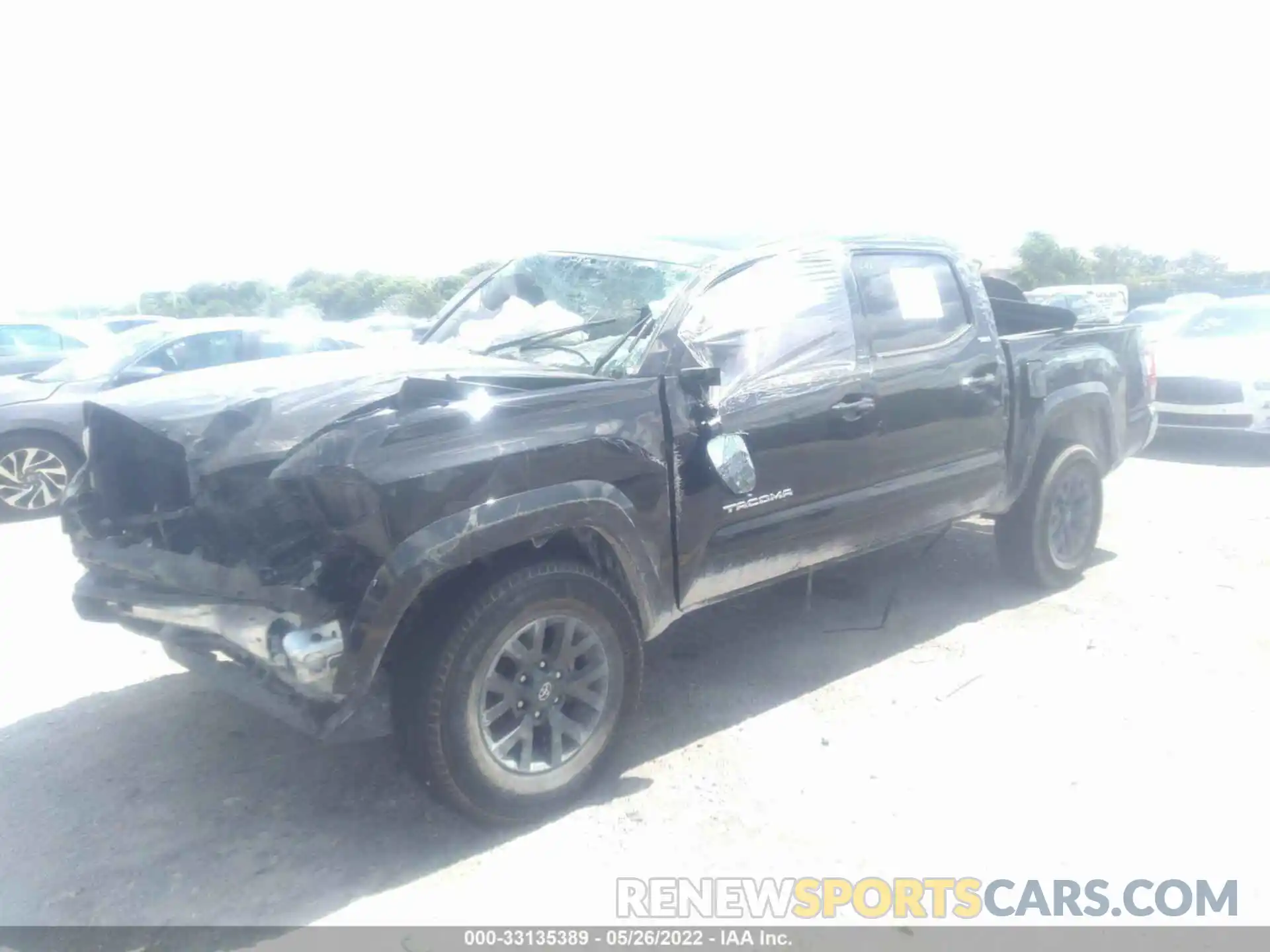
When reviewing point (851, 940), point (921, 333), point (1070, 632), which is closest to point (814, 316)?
point (921, 333)

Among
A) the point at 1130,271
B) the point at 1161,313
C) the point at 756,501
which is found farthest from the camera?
the point at 1130,271

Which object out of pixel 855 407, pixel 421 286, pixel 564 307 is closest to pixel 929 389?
pixel 855 407

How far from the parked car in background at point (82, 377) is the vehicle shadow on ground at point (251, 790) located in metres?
3.84

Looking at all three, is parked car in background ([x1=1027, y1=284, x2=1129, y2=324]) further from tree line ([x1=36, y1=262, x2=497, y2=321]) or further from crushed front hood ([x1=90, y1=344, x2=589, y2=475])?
crushed front hood ([x1=90, y1=344, x2=589, y2=475])

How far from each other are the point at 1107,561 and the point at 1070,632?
53.6 inches

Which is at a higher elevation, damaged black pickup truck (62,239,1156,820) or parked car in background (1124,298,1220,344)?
damaged black pickup truck (62,239,1156,820)

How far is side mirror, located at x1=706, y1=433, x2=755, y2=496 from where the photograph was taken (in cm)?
381

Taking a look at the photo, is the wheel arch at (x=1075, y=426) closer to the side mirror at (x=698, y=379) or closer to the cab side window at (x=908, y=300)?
the cab side window at (x=908, y=300)

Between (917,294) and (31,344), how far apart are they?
10101mm

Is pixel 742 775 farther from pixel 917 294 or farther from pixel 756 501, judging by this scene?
pixel 917 294

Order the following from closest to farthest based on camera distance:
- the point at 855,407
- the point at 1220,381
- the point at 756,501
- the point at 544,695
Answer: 1. the point at 544,695
2. the point at 756,501
3. the point at 855,407
4. the point at 1220,381

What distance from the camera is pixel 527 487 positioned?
332 cm

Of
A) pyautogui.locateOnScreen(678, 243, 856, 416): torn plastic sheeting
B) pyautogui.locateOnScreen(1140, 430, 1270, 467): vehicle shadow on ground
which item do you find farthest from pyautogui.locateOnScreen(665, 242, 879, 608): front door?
pyautogui.locateOnScreen(1140, 430, 1270, 467): vehicle shadow on ground

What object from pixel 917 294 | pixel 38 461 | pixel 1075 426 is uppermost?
pixel 917 294
